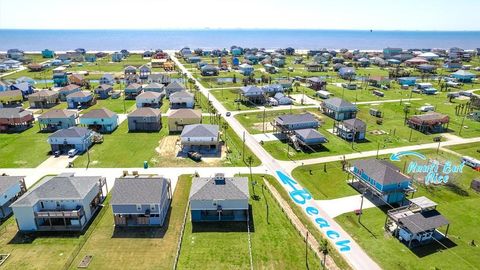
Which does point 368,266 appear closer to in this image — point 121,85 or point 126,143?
point 126,143

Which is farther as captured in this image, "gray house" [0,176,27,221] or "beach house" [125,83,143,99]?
"beach house" [125,83,143,99]

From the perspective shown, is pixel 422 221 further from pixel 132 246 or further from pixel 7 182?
pixel 7 182

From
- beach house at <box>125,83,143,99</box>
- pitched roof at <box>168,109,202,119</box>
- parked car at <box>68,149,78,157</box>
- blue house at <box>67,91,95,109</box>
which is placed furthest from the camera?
beach house at <box>125,83,143,99</box>

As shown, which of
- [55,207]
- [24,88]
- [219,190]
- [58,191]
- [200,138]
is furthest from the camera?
[24,88]

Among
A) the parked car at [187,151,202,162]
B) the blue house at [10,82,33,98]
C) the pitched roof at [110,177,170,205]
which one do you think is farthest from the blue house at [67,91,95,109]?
the pitched roof at [110,177,170,205]

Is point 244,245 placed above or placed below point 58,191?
below

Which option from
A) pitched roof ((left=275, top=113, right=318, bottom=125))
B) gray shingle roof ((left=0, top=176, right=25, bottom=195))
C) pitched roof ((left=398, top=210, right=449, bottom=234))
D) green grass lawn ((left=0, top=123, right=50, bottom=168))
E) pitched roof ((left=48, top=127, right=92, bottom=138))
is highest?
pitched roof ((left=275, top=113, right=318, bottom=125))

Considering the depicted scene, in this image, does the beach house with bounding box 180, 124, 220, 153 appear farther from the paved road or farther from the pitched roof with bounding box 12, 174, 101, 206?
the pitched roof with bounding box 12, 174, 101, 206

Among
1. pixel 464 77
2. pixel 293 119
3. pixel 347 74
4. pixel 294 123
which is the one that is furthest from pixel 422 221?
pixel 464 77
